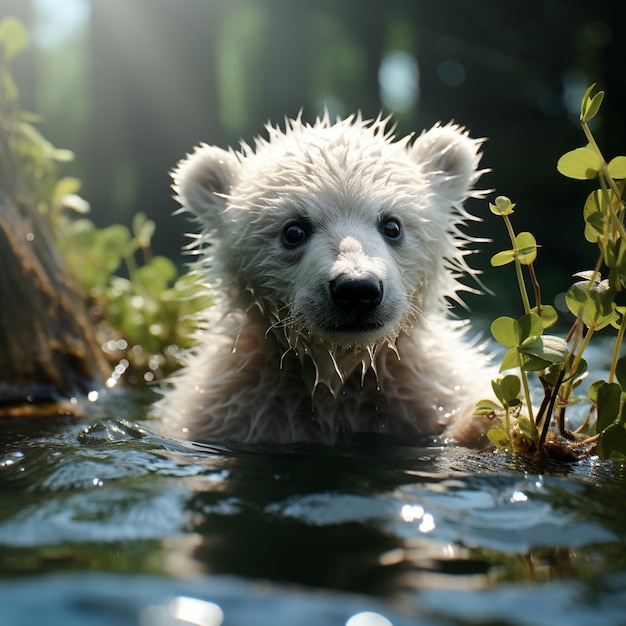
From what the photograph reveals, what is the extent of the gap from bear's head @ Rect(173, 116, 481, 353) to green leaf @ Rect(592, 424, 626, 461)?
1.07 m

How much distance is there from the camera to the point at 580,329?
3533 millimetres

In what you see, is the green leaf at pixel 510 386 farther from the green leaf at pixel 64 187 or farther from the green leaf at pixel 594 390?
the green leaf at pixel 64 187

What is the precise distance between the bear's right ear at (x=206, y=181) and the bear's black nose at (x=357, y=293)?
123 centimetres

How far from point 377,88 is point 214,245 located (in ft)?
89.0

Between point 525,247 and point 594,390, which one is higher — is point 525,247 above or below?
above

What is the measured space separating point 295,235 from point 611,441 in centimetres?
177

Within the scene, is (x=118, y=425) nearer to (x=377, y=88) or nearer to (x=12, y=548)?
(x=12, y=548)

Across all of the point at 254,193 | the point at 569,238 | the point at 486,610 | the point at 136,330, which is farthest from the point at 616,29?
the point at 486,610

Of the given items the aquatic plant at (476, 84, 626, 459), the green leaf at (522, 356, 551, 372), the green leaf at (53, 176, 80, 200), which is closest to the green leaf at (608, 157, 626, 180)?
the aquatic plant at (476, 84, 626, 459)

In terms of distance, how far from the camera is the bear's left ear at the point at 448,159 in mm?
4500

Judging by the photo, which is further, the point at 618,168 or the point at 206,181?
the point at 206,181

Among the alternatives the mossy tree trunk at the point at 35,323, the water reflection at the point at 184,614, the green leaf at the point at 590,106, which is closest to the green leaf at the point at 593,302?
the green leaf at the point at 590,106

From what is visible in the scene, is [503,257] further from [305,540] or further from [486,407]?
[305,540]

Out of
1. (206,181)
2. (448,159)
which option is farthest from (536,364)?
(206,181)
